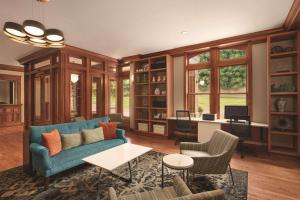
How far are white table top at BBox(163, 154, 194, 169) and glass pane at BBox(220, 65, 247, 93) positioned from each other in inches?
121

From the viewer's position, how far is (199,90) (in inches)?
194

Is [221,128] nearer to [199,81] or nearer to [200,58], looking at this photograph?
[199,81]

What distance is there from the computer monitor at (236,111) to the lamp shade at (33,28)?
13.8ft

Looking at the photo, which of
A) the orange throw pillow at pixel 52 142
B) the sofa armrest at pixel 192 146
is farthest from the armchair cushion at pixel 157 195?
the orange throw pillow at pixel 52 142

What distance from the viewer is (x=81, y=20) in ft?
10.3

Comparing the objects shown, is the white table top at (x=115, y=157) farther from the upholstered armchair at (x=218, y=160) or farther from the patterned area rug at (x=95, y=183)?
the upholstered armchair at (x=218, y=160)

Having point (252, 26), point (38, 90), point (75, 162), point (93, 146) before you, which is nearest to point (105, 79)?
point (38, 90)

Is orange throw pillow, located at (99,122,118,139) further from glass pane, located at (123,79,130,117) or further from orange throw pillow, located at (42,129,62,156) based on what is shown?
glass pane, located at (123,79,130,117)

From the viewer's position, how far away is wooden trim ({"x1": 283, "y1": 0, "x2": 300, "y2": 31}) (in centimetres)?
261

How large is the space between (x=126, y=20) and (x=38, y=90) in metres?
4.54

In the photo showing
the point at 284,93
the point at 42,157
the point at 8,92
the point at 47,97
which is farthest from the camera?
the point at 8,92

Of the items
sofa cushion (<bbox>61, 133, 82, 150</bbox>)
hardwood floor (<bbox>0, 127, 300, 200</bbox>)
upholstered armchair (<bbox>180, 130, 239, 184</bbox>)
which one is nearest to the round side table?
upholstered armchair (<bbox>180, 130, 239, 184</bbox>)

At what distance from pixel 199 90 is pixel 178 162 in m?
3.28

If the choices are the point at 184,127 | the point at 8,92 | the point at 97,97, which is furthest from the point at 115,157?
the point at 8,92
